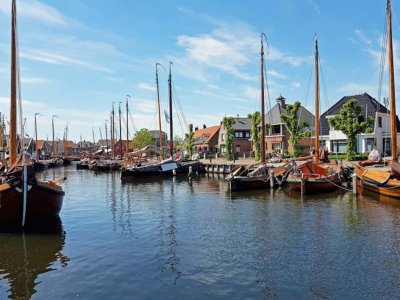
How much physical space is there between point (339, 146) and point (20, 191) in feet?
151

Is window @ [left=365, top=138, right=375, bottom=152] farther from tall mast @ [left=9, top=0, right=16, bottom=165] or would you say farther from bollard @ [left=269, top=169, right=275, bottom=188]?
tall mast @ [left=9, top=0, right=16, bottom=165]

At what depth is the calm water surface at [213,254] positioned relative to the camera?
388 inches

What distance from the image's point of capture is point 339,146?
52062 millimetres

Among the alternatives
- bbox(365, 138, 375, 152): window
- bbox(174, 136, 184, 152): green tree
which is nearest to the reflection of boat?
bbox(365, 138, 375, 152): window

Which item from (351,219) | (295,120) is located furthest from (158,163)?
(351,219)

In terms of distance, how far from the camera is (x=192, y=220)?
1916 centimetres

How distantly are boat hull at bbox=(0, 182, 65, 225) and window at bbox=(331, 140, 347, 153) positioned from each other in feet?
142

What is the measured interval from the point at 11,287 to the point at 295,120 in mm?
42392

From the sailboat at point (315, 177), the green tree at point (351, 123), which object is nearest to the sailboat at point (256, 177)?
the sailboat at point (315, 177)

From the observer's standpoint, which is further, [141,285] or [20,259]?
[20,259]

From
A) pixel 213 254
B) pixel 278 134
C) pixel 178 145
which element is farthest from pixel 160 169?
pixel 178 145

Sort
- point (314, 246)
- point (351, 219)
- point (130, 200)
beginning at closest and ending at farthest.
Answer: point (314, 246)
point (351, 219)
point (130, 200)

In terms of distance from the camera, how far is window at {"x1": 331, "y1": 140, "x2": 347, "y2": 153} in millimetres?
51281

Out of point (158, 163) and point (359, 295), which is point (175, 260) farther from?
point (158, 163)
